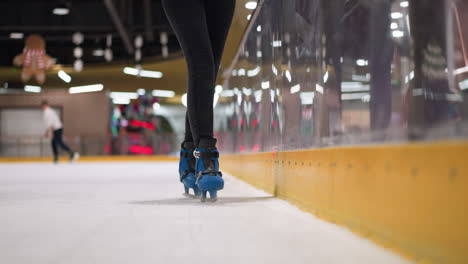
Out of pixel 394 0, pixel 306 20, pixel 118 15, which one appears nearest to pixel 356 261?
pixel 394 0

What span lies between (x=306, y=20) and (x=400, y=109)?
1.16m

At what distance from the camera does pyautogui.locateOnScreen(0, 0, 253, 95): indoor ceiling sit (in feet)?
52.3

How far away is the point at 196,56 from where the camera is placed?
249cm

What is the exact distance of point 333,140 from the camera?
1.94m

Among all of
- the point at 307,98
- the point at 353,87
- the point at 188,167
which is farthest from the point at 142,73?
the point at 353,87

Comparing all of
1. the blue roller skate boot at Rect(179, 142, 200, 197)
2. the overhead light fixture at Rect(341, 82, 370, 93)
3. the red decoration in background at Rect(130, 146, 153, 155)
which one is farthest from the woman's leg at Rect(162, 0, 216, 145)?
the red decoration in background at Rect(130, 146, 153, 155)

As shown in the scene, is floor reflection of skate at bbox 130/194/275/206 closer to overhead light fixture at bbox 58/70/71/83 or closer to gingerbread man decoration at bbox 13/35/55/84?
gingerbread man decoration at bbox 13/35/55/84

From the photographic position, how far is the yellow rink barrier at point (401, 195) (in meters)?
0.97

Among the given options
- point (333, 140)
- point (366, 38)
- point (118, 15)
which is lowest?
point (333, 140)

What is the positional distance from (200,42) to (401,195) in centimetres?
146

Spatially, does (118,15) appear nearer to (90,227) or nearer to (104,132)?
(104,132)

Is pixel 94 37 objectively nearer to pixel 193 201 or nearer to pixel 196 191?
pixel 196 191

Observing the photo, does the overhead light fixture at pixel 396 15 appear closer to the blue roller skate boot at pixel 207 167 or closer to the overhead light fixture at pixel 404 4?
the overhead light fixture at pixel 404 4

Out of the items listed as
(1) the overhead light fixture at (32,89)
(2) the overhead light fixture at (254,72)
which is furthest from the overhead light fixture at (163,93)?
(2) the overhead light fixture at (254,72)
